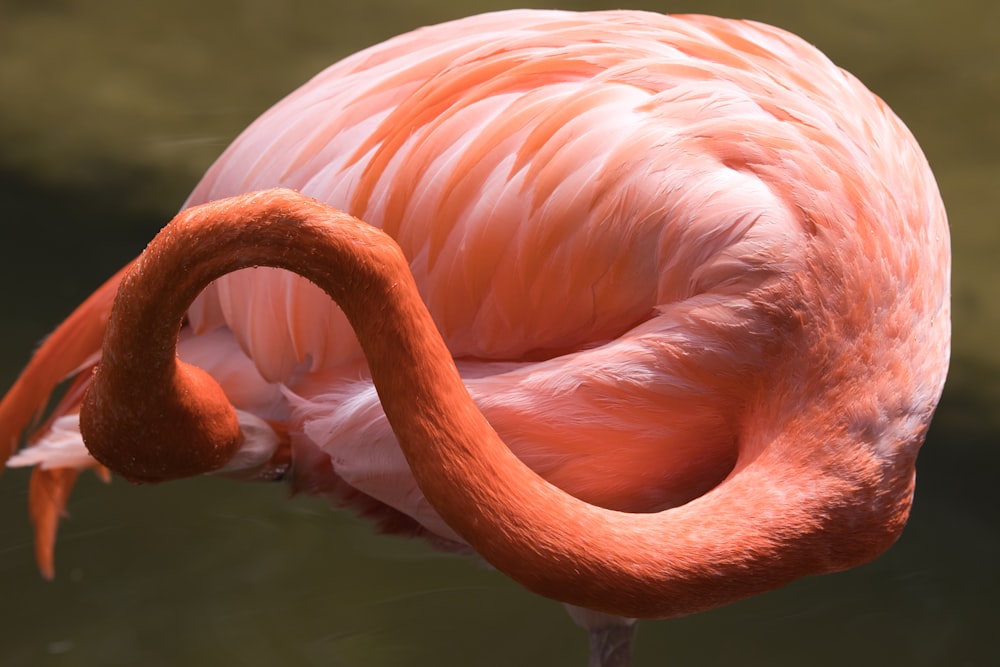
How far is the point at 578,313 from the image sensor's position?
210cm

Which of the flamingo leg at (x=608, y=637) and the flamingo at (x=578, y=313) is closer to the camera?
the flamingo at (x=578, y=313)

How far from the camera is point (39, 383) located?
8.38 ft

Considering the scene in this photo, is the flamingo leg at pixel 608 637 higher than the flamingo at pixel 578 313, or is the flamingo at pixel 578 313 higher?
the flamingo at pixel 578 313

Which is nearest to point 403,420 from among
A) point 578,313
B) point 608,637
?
point 578,313

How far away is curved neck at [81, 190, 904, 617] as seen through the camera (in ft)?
5.14

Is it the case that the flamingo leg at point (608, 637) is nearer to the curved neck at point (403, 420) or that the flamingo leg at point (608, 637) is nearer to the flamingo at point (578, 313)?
the flamingo at point (578, 313)

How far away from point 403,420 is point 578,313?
55 centimetres

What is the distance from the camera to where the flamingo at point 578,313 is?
64.3 inches

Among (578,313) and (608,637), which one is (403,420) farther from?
(608,637)

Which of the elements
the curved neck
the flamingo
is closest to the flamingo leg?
the flamingo

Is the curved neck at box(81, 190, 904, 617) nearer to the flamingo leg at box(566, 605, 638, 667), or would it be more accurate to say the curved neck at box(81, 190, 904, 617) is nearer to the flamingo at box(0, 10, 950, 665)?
the flamingo at box(0, 10, 950, 665)

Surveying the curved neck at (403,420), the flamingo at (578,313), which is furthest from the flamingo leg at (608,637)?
the curved neck at (403,420)

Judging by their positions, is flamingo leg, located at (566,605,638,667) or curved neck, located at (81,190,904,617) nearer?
curved neck, located at (81,190,904,617)

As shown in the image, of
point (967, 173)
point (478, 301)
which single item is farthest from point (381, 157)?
point (967, 173)
